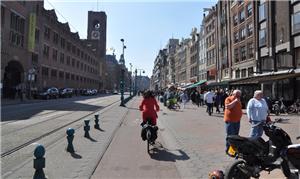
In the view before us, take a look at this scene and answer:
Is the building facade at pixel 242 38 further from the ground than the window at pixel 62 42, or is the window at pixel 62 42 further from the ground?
the window at pixel 62 42

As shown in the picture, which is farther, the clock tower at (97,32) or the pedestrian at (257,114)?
the clock tower at (97,32)

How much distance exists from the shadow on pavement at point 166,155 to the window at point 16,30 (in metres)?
44.9

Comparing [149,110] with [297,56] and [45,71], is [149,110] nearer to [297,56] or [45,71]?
[297,56]

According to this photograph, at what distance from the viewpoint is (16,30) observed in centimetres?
5281

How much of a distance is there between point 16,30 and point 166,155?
48057 mm

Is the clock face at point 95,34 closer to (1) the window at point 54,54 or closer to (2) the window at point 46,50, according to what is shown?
(1) the window at point 54,54

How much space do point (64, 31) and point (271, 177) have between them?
78.8 meters

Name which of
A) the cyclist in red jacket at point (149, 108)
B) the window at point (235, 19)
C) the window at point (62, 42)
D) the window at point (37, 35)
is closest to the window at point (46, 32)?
the window at point (37, 35)

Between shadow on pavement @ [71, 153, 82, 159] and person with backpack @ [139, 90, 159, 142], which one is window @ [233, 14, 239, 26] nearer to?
person with backpack @ [139, 90, 159, 142]

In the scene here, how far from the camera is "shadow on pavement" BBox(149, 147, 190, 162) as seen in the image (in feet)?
30.9

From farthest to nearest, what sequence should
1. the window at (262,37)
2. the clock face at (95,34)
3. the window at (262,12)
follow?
1. the clock face at (95,34)
2. the window at (262,37)
3. the window at (262,12)

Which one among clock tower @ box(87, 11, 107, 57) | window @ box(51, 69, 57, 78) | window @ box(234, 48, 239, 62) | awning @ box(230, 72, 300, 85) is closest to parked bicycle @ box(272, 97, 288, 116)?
awning @ box(230, 72, 300, 85)

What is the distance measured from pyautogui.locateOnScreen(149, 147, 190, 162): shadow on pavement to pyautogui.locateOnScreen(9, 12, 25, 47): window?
4489cm

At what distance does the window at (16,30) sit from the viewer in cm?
5125
